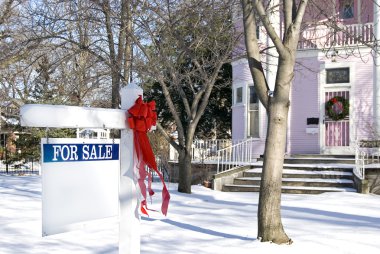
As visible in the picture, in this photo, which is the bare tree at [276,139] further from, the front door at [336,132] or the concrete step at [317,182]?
the front door at [336,132]

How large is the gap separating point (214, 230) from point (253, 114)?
10986 millimetres

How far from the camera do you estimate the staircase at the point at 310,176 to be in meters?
12.9

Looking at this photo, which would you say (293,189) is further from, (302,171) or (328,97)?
(328,97)

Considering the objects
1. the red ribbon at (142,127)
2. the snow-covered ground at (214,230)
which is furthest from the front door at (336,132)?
the red ribbon at (142,127)

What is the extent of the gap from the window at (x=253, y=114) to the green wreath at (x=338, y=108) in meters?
2.66

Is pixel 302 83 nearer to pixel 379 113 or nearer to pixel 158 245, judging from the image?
pixel 379 113

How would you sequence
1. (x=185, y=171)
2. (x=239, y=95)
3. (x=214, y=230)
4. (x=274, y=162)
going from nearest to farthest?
(x=274, y=162) → (x=214, y=230) → (x=185, y=171) → (x=239, y=95)

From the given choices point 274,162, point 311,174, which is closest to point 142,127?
point 274,162

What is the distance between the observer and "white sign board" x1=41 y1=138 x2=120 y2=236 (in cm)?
293

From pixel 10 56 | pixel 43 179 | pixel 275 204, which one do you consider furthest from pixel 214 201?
pixel 43 179

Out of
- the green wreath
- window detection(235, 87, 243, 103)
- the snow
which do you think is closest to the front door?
the green wreath

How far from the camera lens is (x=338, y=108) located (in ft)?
51.3

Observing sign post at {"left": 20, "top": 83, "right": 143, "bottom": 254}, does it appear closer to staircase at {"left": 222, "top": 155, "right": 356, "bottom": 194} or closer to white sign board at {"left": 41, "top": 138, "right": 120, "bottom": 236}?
white sign board at {"left": 41, "top": 138, "right": 120, "bottom": 236}

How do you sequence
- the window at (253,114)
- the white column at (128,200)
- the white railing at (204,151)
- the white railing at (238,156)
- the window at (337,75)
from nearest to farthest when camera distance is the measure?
the white column at (128,200)
the white railing at (238,156)
the window at (337,75)
the white railing at (204,151)
the window at (253,114)
